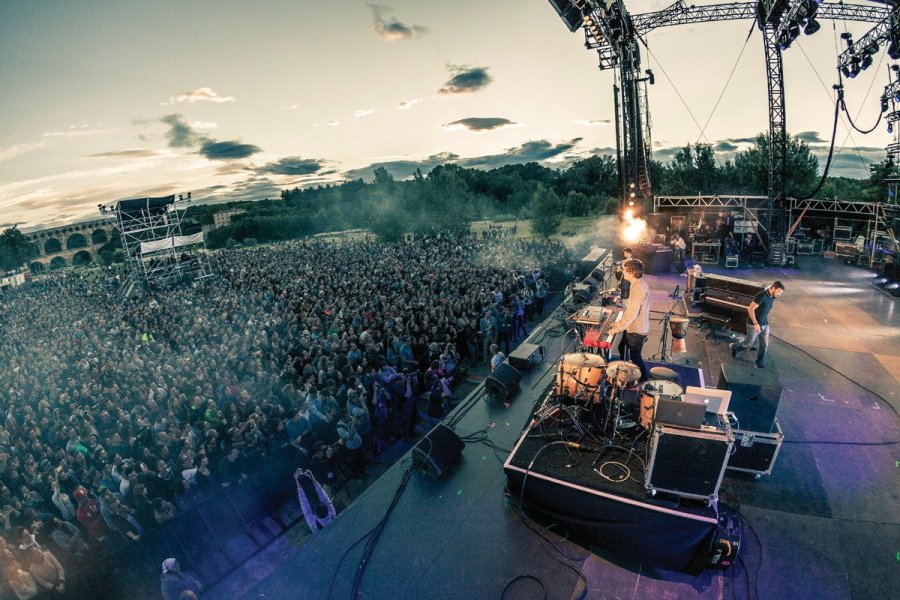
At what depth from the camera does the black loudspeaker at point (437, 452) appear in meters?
5.09

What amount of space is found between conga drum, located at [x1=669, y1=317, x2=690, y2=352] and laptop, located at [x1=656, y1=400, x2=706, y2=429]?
406 centimetres

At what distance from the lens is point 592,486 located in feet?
13.0

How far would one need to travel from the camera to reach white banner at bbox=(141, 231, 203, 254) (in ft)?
80.9

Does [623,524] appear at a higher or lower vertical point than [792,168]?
lower

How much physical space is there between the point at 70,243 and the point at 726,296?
3851 inches

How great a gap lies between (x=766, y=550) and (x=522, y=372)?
446 cm

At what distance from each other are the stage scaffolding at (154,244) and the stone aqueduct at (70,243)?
58495mm

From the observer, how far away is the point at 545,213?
37.3 metres

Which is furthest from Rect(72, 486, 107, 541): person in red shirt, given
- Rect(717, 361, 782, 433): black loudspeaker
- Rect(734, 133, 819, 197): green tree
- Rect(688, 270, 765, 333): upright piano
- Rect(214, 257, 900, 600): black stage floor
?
Rect(734, 133, 819, 197): green tree

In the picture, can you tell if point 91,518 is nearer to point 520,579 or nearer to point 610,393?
point 520,579

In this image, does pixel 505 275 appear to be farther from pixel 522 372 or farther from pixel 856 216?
pixel 856 216

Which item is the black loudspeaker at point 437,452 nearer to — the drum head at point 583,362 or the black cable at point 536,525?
the black cable at point 536,525

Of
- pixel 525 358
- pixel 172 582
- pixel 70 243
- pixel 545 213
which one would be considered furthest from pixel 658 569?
pixel 70 243

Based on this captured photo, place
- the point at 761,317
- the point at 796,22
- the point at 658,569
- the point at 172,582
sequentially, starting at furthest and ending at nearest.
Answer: the point at 796,22, the point at 761,317, the point at 172,582, the point at 658,569
